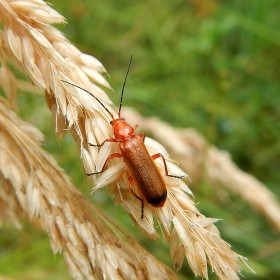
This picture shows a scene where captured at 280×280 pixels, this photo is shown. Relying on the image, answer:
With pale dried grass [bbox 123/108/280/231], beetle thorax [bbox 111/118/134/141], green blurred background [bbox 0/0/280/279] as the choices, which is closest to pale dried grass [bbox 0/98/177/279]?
beetle thorax [bbox 111/118/134/141]

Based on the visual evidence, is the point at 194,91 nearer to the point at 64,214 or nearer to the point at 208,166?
the point at 208,166

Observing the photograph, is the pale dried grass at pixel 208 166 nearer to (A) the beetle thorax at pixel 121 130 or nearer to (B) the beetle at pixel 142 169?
(A) the beetle thorax at pixel 121 130

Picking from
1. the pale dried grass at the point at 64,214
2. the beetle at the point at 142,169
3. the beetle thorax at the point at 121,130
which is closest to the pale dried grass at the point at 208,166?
the beetle thorax at the point at 121,130

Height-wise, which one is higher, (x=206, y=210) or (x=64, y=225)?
(x=64, y=225)

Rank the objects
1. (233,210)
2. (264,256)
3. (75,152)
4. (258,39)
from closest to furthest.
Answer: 1. (264,256)
2. (75,152)
3. (233,210)
4. (258,39)

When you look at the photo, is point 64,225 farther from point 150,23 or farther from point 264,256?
point 150,23

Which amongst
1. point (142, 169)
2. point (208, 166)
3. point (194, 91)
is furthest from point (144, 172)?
point (194, 91)

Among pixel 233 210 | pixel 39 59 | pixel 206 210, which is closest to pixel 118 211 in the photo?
pixel 206 210

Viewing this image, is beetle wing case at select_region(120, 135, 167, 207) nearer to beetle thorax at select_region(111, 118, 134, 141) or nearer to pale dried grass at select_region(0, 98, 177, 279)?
beetle thorax at select_region(111, 118, 134, 141)
